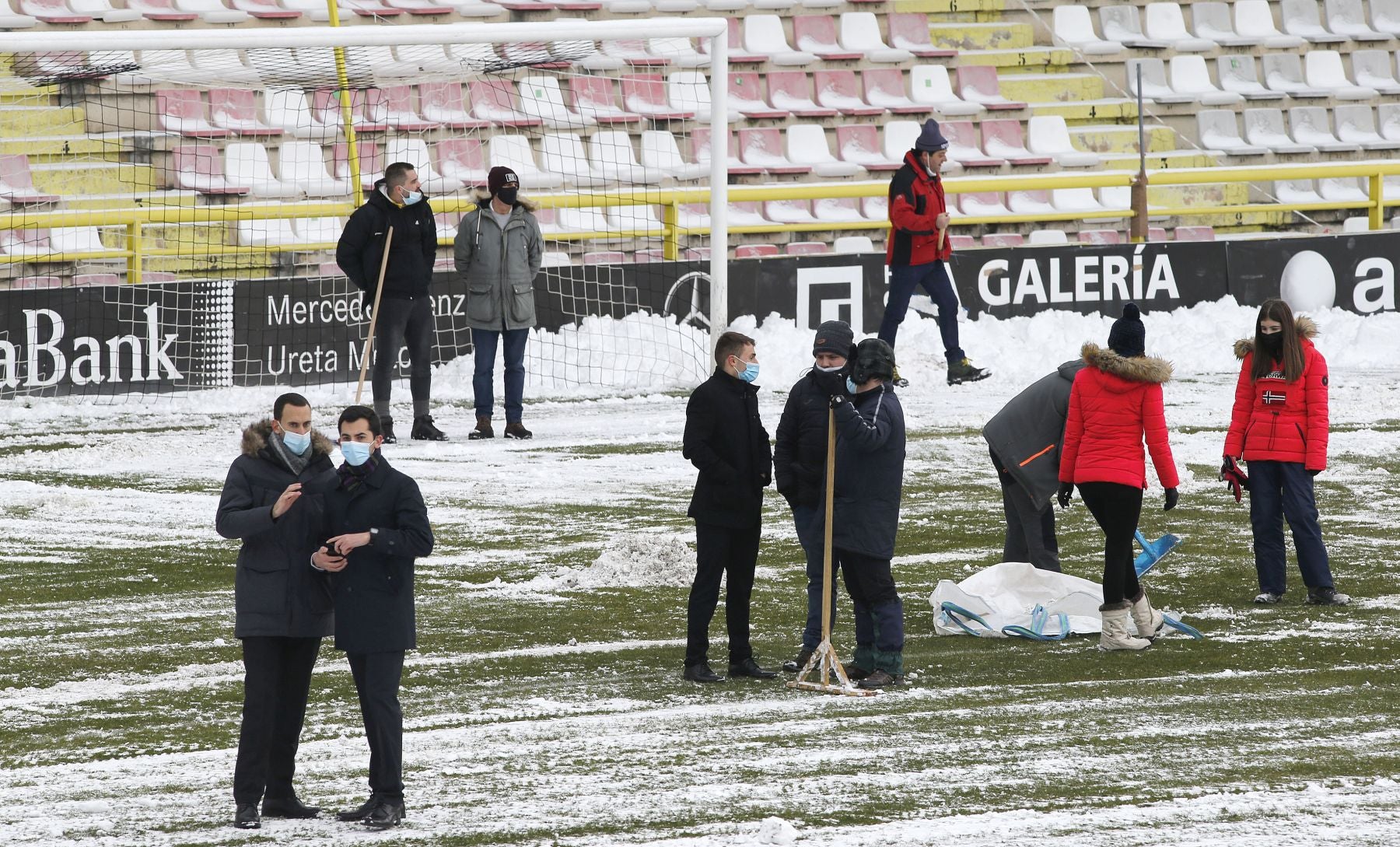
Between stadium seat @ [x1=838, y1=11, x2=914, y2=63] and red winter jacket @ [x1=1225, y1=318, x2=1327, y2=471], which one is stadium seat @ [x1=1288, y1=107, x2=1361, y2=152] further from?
red winter jacket @ [x1=1225, y1=318, x2=1327, y2=471]

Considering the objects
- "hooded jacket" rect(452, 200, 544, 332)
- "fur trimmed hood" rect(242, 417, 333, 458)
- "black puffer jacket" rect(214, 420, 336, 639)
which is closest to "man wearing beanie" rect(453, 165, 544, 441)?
"hooded jacket" rect(452, 200, 544, 332)

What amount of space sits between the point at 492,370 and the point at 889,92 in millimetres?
10762

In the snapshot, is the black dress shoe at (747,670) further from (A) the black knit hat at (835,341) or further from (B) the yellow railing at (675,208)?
(B) the yellow railing at (675,208)

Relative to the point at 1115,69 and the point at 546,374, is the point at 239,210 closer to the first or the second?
the point at 546,374

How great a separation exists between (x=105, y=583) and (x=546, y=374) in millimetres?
8257

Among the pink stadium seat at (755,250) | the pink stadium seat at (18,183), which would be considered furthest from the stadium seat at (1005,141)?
the pink stadium seat at (18,183)

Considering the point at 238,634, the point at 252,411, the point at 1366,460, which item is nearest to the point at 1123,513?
the point at 238,634

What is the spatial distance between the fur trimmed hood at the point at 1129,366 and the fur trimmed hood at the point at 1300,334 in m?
1.27

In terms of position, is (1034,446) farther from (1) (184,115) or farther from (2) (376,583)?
(1) (184,115)

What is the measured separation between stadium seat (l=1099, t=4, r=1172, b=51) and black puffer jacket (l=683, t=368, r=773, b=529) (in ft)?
66.1

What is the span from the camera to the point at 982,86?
2541cm

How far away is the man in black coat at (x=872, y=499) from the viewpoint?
8.08 m

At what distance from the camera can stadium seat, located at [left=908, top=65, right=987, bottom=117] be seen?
24.8 m

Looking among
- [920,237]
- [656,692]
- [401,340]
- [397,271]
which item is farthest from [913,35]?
[656,692]
